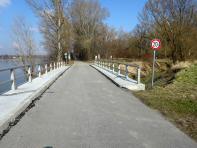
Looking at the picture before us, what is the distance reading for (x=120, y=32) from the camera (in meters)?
93.2

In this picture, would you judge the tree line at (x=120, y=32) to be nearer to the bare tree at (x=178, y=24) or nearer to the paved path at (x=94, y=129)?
the bare tree at (x=178, y=24)

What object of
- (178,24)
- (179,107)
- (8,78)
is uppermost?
(178,24)

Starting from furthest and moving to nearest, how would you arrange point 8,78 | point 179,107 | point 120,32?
point 120,32 < point 8,78 < point 179,107

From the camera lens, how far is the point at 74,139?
199 inches

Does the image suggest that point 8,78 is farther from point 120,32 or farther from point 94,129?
point 120,32

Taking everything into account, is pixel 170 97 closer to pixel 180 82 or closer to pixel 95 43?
pixel 180 82

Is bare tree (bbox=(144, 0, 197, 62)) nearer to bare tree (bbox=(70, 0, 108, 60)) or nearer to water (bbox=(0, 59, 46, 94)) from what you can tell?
water (bbox=(0, 59, 46, 94))

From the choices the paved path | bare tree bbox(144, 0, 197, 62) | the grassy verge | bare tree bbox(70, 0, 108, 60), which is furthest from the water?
bare tree bbox(70, 0, 108, 60)

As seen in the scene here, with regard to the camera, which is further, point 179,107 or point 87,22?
point 87,22

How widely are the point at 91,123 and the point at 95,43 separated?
7291 cm

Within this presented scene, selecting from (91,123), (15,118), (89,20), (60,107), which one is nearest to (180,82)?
(60,107)

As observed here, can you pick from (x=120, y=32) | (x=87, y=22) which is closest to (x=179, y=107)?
(x=87, y=22)

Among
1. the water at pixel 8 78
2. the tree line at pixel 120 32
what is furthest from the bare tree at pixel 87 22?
the water at pixel 8 78

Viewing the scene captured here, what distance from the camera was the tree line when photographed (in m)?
34.3
